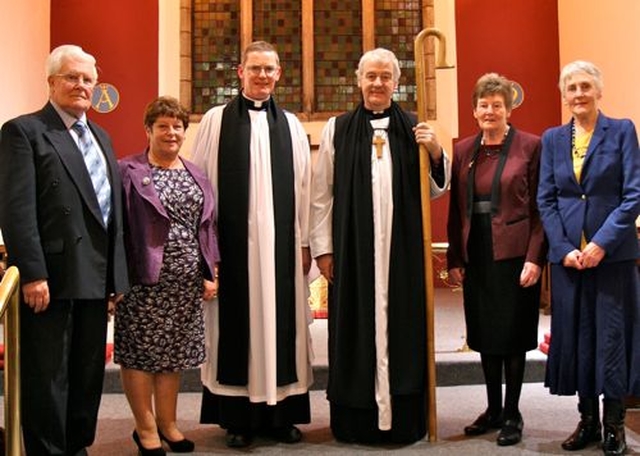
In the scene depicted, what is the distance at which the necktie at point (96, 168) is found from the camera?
266cm

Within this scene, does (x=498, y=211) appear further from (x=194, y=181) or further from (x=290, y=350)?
(x=194, y=181)

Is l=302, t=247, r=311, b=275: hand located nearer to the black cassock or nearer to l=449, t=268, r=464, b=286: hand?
the black cassock

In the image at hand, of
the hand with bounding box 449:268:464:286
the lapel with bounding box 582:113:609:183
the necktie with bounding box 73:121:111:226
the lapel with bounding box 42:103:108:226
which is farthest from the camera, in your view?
the hand with bounding box 449:268:464:286

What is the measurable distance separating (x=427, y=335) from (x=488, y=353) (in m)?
0.29

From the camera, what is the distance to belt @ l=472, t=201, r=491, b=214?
10.2 feet

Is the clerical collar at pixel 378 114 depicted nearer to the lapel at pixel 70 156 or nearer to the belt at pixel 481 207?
the belt at pixel 481 207

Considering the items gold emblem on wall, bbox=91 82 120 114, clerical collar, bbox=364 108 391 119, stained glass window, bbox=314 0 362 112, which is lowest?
clerical collar, bbox=364 108 391 119

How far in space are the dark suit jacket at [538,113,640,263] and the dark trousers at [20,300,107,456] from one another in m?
1.94

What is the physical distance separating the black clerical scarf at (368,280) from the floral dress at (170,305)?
0.65 m

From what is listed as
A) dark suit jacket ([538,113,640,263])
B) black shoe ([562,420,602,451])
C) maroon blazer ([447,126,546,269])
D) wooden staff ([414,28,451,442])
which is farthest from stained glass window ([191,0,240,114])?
black shoe ([562,420,602,451])

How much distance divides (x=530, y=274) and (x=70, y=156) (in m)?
1.96

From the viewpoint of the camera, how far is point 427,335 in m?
3.15

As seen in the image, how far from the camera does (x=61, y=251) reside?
2520 mm

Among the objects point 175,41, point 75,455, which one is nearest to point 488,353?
point 75,455
